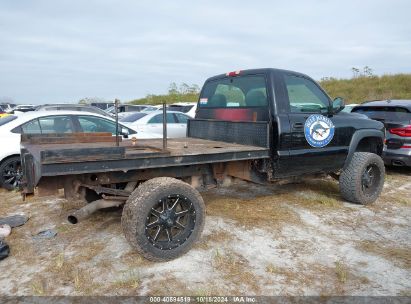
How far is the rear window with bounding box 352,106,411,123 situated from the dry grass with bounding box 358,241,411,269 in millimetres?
3900

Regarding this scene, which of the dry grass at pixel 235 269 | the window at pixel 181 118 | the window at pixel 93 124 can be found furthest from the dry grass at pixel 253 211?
the window at pixel 181 118

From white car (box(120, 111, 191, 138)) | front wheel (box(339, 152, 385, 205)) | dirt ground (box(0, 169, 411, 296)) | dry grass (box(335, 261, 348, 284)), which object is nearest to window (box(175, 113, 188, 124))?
white car (box(120, 111, 191, 138))

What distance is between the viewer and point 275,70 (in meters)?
4.81

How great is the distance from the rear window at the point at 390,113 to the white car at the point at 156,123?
4.50 m

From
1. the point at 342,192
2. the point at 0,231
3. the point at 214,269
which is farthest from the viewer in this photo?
the point at 342,192

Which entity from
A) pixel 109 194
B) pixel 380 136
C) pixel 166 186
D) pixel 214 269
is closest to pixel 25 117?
pixel 109 194

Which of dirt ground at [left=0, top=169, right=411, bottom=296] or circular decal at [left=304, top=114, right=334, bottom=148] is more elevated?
circular decal at [left=304, top=114, right=334, bottom=148]

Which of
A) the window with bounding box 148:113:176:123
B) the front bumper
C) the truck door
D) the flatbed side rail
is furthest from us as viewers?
the window with bounding box 148:113:176:123

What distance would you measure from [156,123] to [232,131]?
17.8 ft

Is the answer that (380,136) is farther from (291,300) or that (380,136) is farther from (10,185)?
(10,185)

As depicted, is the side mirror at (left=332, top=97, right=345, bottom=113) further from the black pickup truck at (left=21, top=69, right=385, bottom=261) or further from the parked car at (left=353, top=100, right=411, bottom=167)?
the parked car at (left=353, top=100, right=411, bottom=167)

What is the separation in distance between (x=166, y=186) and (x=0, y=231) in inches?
87.4

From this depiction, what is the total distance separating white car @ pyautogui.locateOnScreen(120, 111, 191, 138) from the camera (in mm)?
9891

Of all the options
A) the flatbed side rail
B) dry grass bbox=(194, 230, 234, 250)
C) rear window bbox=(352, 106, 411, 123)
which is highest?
rear window bbox=(352, 106, 411, 123)
